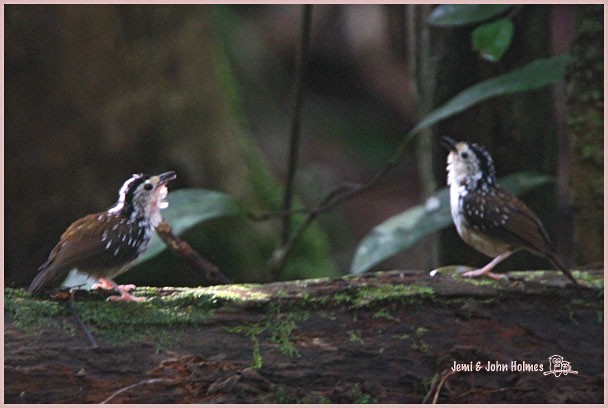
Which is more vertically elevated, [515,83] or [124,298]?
[515,83]

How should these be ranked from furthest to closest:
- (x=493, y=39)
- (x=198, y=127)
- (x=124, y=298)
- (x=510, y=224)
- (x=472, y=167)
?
(x=198, y=127) → (x=493, y=39) → (x=472, y=167) → (x=510, y=224) → (x=124, y=298)

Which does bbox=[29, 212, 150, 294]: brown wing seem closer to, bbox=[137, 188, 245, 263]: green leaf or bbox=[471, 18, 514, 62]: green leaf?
bbox=[137, 188, 245, 263]: green leaf

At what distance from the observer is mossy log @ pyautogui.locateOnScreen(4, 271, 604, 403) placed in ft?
7.86

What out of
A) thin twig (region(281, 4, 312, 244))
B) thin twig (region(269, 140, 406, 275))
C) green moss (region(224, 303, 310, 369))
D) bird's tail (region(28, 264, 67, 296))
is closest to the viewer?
bird's tail (region(28, 264, 67, 296))

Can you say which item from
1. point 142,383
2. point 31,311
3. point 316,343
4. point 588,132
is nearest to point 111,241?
point 31,311

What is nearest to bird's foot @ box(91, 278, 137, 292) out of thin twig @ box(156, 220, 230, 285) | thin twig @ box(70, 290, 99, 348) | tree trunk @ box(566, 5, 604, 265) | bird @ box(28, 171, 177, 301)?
bird @ box(28, 171, 177, 301)

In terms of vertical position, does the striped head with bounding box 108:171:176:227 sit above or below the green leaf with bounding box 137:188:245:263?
above

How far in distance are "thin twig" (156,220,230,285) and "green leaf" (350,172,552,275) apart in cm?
65

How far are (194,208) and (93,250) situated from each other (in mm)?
1005

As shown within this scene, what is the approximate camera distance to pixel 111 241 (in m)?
2.53

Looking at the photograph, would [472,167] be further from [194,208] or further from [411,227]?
[194,208]

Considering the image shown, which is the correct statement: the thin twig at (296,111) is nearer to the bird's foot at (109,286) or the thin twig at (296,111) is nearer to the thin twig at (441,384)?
the bird's foot at (109,286)

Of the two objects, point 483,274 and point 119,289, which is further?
point 483,274

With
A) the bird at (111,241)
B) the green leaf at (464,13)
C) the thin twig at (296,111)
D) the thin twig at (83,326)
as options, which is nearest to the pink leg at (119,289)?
the bird at (111,241)
